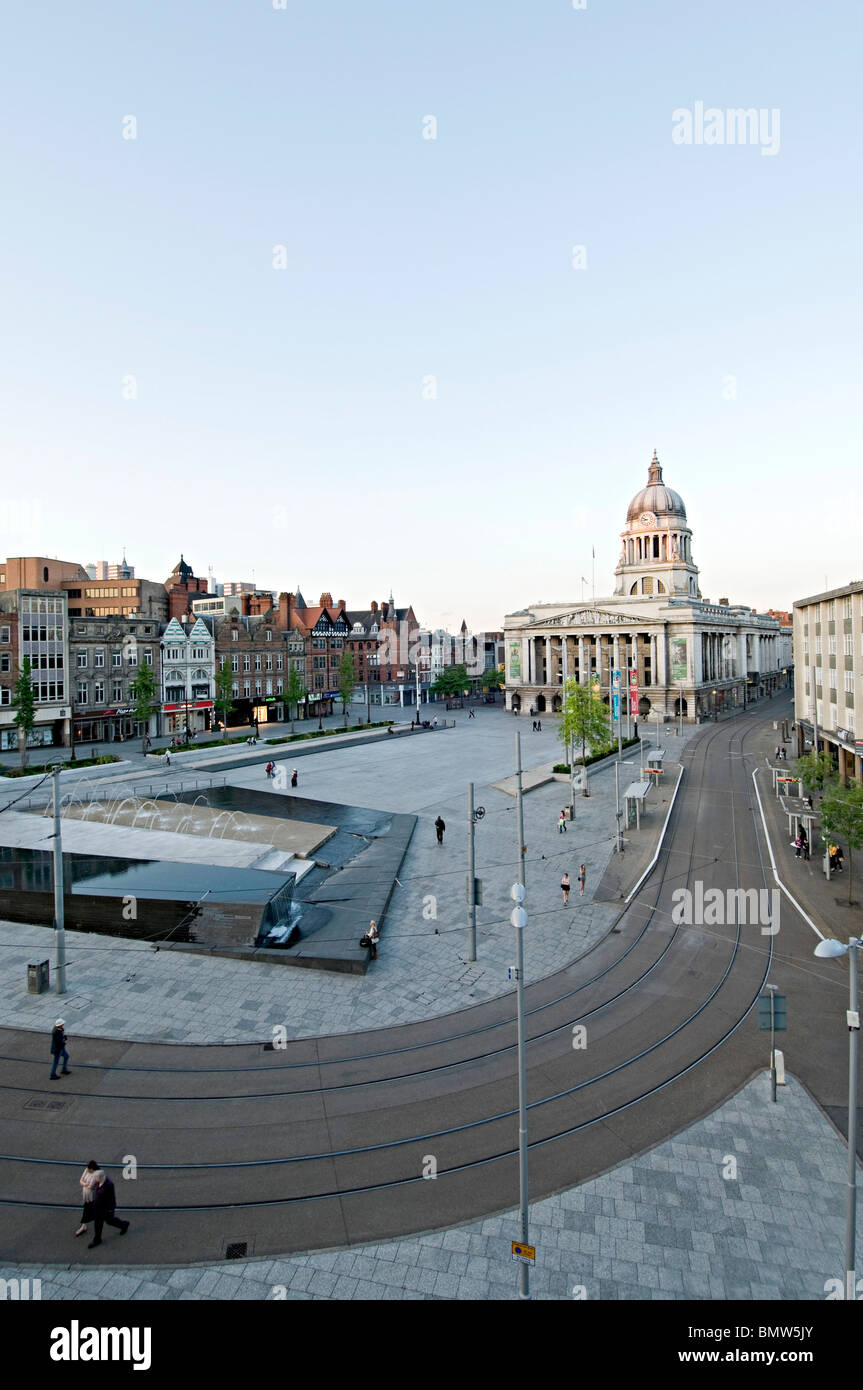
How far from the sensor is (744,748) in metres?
64.2

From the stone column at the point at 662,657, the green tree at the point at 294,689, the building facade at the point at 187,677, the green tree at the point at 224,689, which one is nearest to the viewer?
the building facade at the point at 187,677

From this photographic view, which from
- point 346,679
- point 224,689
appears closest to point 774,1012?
point 224,689

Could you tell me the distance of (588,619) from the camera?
100 metres

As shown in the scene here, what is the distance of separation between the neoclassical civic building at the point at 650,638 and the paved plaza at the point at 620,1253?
64.5 metres

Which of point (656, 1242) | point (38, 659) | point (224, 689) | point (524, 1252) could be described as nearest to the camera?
point (524, 1252)

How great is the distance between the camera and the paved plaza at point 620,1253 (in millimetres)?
9961

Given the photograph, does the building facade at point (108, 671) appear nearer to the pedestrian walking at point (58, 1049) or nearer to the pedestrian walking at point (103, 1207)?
the pedestrian walking at point (58, 1049)

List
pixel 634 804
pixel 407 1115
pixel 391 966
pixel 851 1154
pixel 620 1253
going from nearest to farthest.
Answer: pixel 851 1154
pixel 620 1253
pixel 407 1115
pixel 391 966
pixel 634 804

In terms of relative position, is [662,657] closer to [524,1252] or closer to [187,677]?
[187,677]

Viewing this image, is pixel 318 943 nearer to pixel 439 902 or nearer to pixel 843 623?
pixel 439 902

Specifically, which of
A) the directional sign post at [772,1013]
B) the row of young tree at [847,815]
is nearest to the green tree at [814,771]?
the row of young tree at [847,815]

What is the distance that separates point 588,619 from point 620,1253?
93.9m
